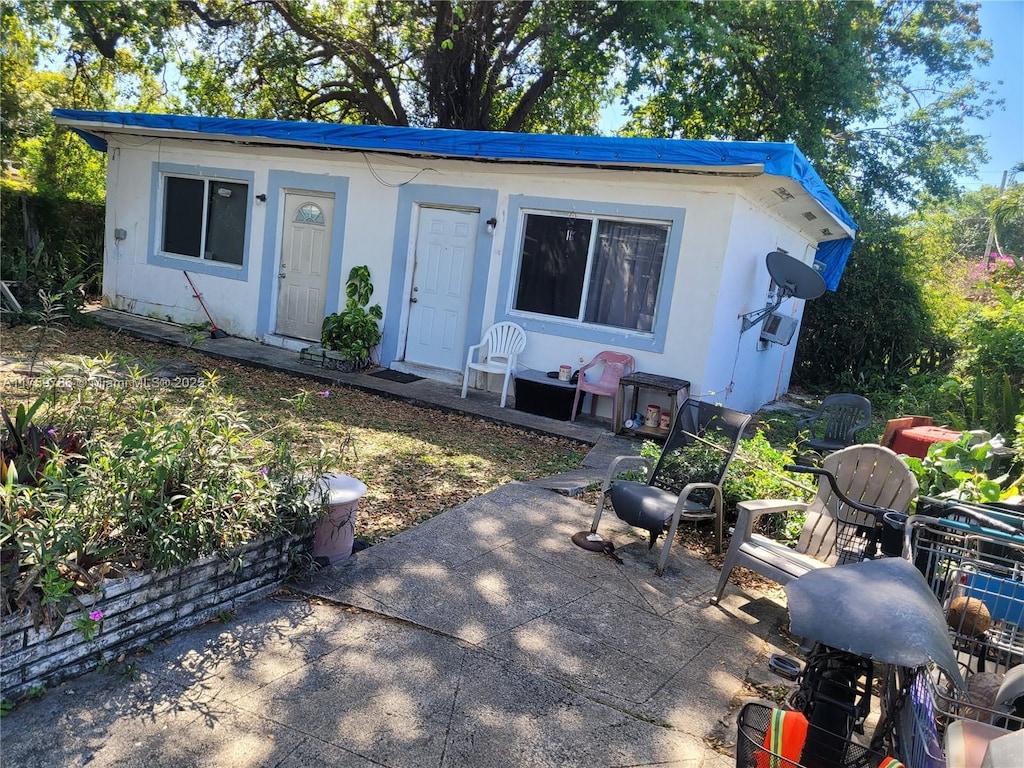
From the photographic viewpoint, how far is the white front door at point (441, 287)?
9.21 metres

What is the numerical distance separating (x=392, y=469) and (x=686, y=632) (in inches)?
113

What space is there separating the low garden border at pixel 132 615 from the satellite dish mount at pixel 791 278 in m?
7.04

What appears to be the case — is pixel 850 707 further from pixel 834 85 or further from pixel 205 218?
pixel 834 85

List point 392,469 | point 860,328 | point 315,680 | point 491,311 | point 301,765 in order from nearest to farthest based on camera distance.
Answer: point 301,765 → point 315,680 → point 392,469 → point 491,311 → point 860,328

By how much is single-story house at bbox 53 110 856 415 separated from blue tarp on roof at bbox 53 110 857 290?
0.9 inches

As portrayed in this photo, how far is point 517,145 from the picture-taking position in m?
8.07

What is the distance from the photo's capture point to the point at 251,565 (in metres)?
3.27

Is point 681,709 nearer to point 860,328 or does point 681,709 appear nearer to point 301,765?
point 301,765

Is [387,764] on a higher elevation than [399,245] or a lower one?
lower

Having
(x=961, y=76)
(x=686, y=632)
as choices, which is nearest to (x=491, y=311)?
Result: (x=686, y=632)

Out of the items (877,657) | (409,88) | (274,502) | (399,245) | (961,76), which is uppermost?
(961,76)

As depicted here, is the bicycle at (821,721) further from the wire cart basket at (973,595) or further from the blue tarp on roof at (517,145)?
the blue tarp on roof at (517,145)

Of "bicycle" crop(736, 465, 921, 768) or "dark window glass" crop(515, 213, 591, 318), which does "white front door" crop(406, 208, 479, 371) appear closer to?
"dark window glass" crop(515, 213, 591, 318)

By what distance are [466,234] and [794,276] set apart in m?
4.02
